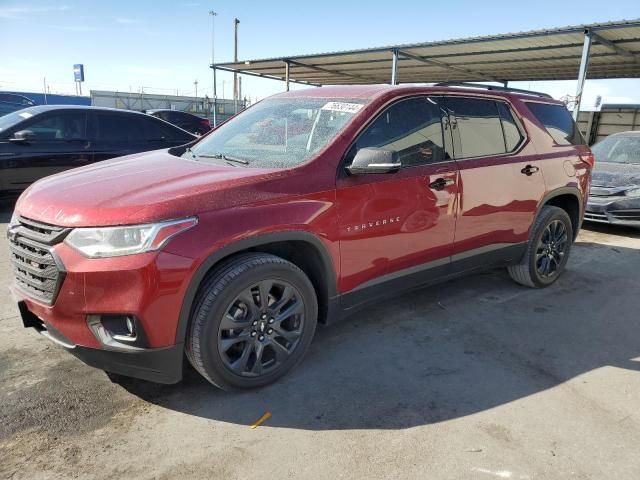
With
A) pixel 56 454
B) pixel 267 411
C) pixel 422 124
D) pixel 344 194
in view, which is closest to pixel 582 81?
pixel 422 124

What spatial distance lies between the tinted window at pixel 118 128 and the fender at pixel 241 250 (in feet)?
18.1

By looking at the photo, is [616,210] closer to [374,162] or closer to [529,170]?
[529,170]

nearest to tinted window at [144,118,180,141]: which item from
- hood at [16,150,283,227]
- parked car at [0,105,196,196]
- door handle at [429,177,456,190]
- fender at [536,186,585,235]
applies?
parked car at [0,105,196,196]

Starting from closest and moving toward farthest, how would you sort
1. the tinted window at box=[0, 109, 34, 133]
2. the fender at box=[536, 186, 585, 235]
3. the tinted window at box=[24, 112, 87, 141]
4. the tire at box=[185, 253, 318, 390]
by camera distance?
the tire at box=[185, 253, 318, 390]
the fender at box=[536, 186, 585, 235]
the tinted window at box=[0, 109, 34, 133]
the tinted window at box=[24, 112, 87, 141]

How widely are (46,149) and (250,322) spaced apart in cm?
558

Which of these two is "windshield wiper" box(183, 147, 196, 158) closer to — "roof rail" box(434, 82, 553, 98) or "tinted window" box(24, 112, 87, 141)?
"roof rail" box(434, 82, 553, 98)

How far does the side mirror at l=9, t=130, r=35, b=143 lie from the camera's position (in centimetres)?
638

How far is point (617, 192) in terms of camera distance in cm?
686

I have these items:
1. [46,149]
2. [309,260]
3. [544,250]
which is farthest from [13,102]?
[544,250]

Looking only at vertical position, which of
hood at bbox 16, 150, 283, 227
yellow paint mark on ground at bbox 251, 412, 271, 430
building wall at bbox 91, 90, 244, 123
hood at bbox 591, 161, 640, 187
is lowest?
yellow paint mark on ground at bbox 251, 412, 271, 430

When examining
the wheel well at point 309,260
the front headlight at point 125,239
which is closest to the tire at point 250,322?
the wheel well at point 309,260

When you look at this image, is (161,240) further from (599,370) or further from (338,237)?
(599,370)

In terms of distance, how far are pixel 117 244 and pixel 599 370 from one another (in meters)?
3.08

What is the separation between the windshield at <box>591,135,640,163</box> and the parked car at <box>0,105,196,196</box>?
7706mm
